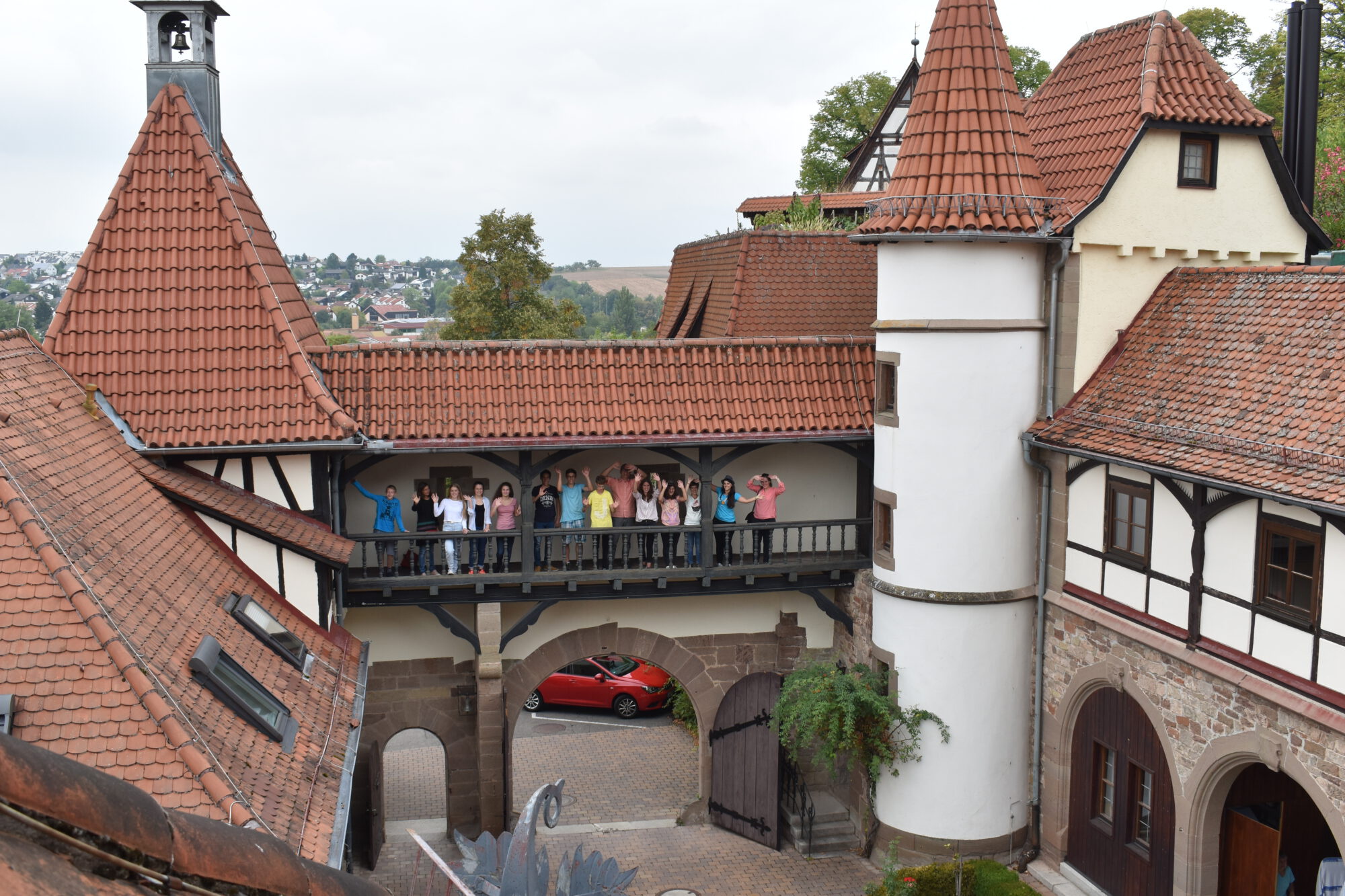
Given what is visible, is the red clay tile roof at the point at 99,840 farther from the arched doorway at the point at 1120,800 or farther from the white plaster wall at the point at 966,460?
the white plaster wall at the point at 966,460

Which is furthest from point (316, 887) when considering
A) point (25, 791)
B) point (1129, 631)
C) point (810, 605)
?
point (810, 605)

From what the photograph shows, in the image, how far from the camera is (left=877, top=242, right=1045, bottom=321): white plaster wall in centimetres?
1463

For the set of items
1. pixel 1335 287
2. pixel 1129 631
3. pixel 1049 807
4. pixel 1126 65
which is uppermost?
pixel 1126 65

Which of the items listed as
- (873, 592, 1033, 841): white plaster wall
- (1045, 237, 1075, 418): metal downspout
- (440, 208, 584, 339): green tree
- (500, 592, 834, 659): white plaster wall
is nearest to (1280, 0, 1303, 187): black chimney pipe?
(1045, 237, 1075, 418): metal downspout

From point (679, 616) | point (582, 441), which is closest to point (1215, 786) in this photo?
point (679, 616)

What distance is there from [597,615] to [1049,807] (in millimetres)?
6750

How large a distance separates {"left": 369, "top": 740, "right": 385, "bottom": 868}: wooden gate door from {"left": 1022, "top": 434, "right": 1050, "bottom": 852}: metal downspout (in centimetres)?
912

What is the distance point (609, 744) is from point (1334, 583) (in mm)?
14949

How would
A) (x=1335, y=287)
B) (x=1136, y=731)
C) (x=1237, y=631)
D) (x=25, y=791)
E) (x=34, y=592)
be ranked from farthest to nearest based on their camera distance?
(x=1136, y=731) → (x=1335, y=287) → (x=1237, y=631) → (x=34, y=592) → (x=25, y=791)

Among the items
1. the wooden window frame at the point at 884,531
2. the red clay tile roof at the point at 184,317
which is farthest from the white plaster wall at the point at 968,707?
the red clay tile roof at the point at 184,317

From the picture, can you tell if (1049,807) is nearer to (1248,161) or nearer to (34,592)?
(1248,161)

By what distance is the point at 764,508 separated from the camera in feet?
52.7

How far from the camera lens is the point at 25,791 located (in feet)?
6.59

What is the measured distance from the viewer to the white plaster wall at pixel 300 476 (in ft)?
44.7
